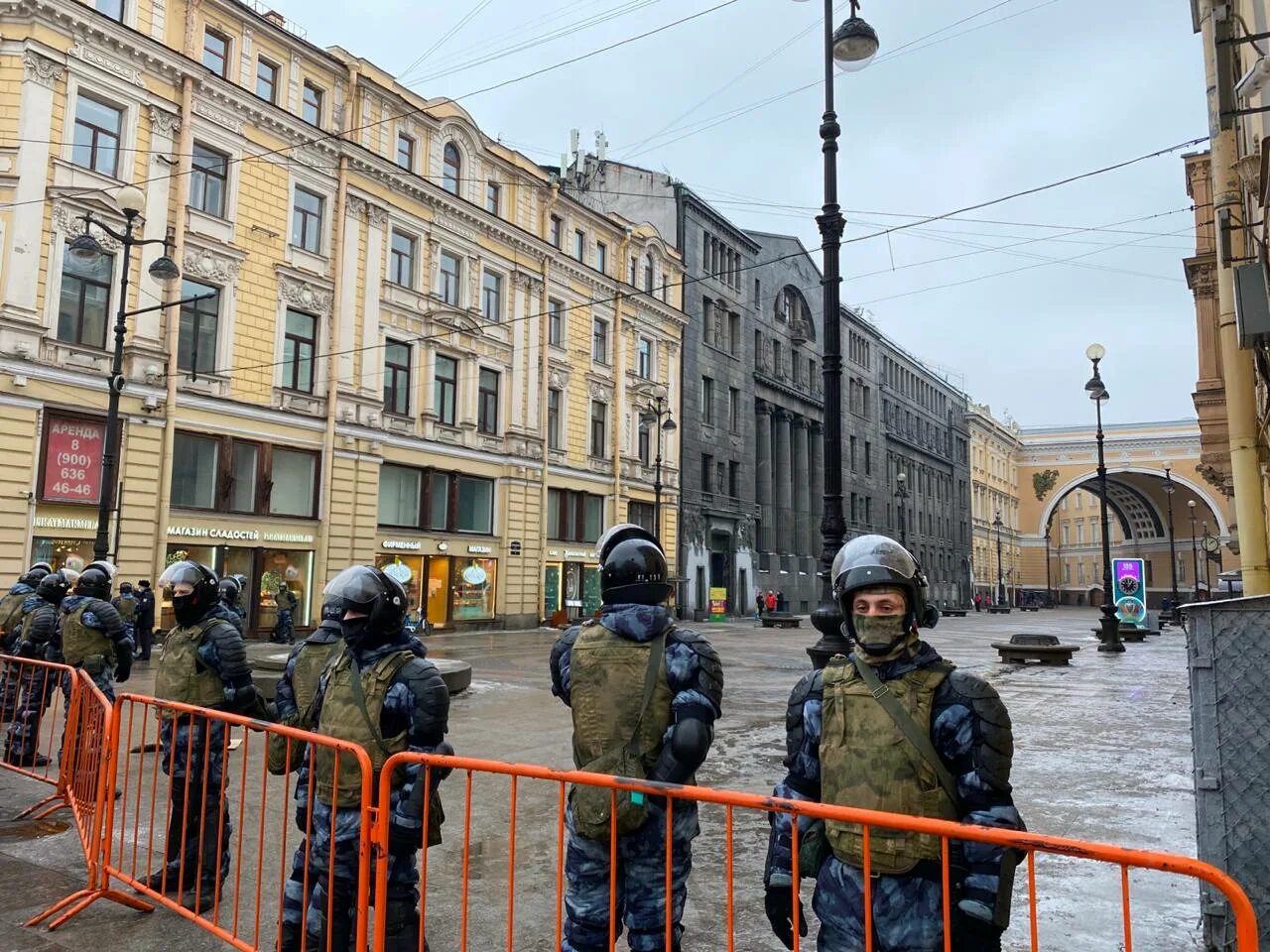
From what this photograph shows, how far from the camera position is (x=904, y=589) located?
9.70 feet

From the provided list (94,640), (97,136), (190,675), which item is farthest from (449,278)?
(190,675)

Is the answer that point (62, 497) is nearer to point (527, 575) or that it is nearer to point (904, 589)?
point (527, 575)

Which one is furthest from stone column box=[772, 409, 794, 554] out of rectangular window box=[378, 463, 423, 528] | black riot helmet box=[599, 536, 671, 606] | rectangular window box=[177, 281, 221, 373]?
black riot helmet box=[599, 536, 671, 606]

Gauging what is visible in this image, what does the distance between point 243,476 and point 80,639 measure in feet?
52.4

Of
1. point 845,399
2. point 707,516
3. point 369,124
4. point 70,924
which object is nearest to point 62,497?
point 369,124

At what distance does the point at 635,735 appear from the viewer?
3549 millimetres

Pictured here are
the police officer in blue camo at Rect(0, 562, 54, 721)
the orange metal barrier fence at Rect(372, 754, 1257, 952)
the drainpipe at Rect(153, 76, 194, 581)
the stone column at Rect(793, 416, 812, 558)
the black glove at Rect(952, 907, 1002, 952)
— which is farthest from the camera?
the stone column at Rect(793, 416, 812, 558)

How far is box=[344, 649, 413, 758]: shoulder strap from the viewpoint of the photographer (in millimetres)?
3850

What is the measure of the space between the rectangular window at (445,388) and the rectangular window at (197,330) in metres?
7.67

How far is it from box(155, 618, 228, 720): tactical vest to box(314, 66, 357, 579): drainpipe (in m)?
19.3

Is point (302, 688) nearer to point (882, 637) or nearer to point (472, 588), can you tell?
point (882, 637)

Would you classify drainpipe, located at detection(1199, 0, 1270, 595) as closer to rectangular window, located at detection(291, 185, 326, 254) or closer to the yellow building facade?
the yellow building facade

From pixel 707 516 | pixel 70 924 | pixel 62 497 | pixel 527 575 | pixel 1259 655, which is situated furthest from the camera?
pixel 707 516

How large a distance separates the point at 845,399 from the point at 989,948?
59.6 metres
